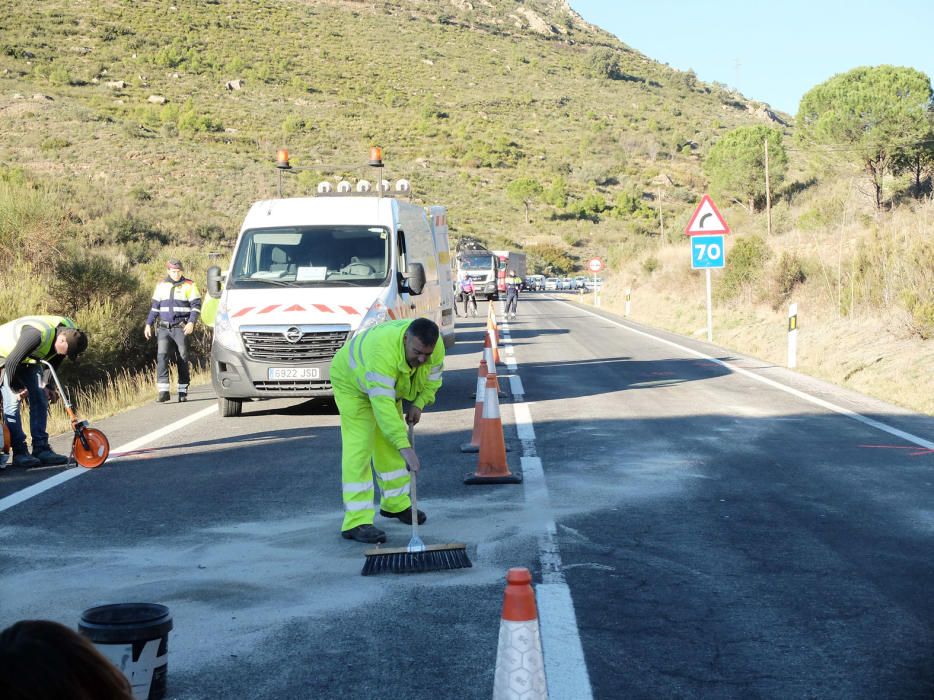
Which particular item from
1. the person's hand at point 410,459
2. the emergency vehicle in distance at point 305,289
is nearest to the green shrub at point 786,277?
the emergency vehicle in distance at point 305,289

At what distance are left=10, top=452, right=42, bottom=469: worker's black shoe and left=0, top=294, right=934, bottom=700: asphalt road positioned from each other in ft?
0.79

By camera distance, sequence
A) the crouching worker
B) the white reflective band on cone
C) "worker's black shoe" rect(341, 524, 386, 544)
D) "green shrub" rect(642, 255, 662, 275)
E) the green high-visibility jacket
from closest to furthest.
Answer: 1. the white reflective band on cone
2. the green high-visibility jacket
3. "worker's black shoe" rect(341, 524, 386, 544)
4. the crouching worker
5. "green shrub" rect(642, 255, 662, 275)

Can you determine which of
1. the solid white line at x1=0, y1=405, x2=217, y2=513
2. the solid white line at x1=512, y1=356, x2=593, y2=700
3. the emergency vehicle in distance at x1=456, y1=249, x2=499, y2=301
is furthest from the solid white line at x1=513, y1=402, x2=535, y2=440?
the emergency vehicle in distance at x1=456, y1=249, x2=499, y2=301

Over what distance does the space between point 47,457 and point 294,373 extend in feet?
10.7

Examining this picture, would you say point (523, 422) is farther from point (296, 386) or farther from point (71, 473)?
point (71, 473)

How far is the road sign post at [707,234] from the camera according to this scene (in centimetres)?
2336

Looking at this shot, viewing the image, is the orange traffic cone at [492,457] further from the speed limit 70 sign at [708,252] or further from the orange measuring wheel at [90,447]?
the speed limit 70 sign at [708,252]

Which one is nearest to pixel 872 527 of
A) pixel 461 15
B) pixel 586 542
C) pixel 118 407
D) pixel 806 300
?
pixel 586 542

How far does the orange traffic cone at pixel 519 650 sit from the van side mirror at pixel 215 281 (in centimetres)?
1055

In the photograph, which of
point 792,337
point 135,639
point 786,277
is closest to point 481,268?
point 786,277

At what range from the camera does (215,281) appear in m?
13.5

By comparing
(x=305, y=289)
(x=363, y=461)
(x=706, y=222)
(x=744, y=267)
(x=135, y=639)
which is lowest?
(x=135, y=639)

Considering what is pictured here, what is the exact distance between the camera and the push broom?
623 cm

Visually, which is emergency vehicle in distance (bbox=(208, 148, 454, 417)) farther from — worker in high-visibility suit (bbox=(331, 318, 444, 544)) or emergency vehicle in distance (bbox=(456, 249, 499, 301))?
emergency vehicle in distance (bbox=(456, 249, 499, 301))
